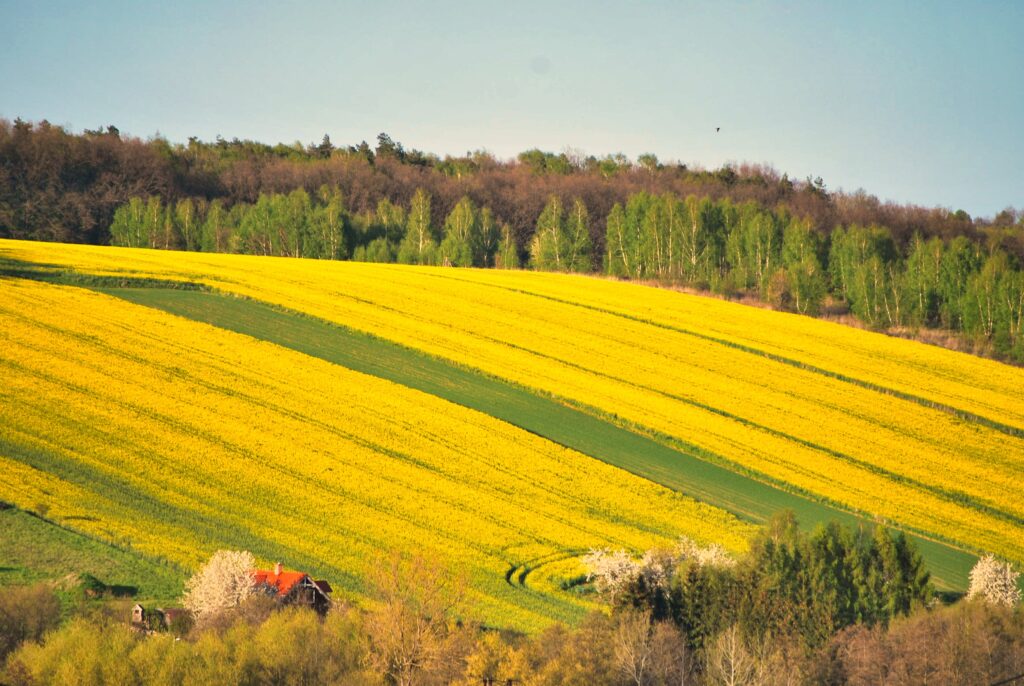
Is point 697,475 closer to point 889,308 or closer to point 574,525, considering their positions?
point 574,525

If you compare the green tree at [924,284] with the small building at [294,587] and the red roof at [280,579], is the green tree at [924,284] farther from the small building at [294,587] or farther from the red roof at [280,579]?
the red roof at [280,579]

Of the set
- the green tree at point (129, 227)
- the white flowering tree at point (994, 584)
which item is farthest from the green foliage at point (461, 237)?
the white flowering tree at point (994, 584)

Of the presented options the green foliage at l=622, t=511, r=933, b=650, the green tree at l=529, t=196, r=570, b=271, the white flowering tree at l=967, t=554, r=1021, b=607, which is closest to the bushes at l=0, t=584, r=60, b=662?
the green foliage at l=622, t=511, r=933, b=650

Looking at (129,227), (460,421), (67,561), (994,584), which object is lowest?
(994,584)

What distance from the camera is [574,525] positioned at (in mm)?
46875

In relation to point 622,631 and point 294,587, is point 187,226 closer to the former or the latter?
point 294,587

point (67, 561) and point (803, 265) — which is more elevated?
point (803, 265)

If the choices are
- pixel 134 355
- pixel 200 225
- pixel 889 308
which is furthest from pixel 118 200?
pixel 889 308

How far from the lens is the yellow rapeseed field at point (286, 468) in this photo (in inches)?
1638

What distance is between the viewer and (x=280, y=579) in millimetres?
38562

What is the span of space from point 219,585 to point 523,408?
24.3m

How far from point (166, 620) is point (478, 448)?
1932 centimetres

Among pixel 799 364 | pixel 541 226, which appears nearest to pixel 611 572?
pixel 799 364

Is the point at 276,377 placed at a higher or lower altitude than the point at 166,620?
higher
